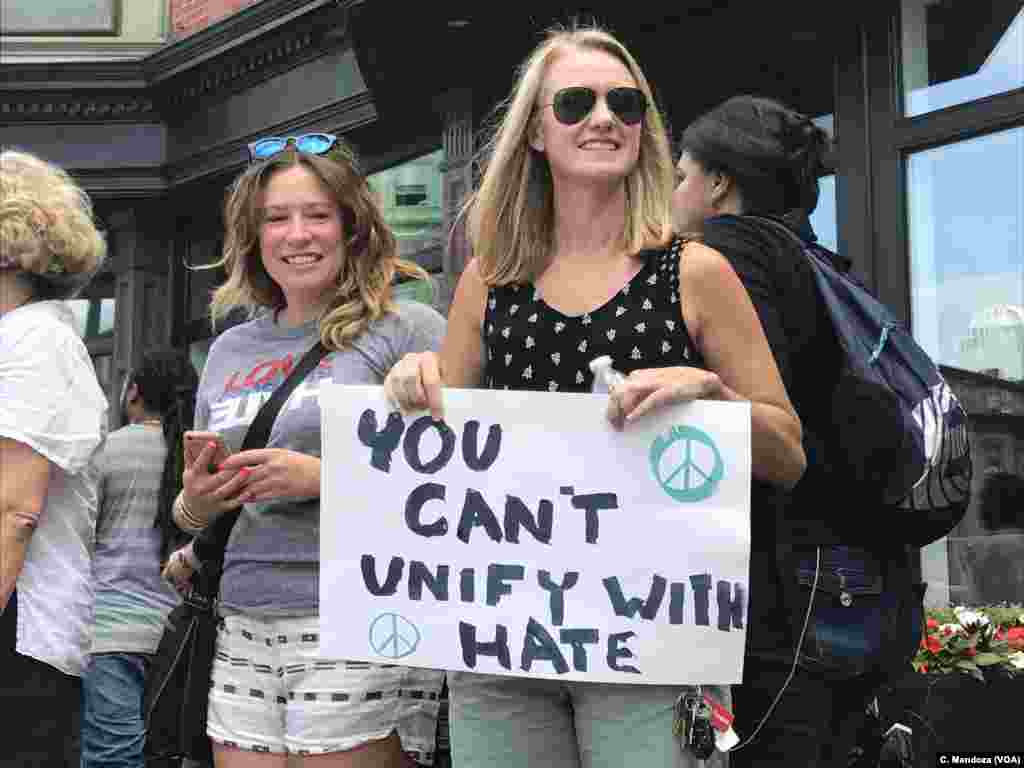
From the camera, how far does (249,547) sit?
2824 mm

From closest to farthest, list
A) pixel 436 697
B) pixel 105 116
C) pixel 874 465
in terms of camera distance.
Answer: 1. pixel 874 465
2. pixel 436 697
3. pixel 105 116

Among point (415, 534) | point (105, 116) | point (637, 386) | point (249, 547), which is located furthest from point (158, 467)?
point (105, 116)

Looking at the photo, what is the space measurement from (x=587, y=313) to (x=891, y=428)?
63 cm

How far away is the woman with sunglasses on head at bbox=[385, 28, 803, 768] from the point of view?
7.10 feet

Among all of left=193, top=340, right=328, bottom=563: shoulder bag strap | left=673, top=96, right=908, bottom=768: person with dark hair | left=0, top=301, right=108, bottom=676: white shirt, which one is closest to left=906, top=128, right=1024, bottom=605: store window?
left=673, top=96, right=908, bottom=768: person with dark hair

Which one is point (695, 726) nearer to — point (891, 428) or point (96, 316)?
point (891, 428)

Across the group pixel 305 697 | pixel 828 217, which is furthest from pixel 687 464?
pixel 828 217

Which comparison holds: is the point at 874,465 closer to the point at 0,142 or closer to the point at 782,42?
the point at 782,42

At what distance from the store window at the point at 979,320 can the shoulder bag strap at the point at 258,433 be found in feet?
13.5

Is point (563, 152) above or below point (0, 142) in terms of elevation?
below

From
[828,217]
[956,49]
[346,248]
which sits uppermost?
[956,49]

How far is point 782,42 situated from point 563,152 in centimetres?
489

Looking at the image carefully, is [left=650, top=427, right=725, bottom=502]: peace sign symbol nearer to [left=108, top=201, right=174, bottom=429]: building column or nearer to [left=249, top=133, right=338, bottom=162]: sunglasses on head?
[left=249, top=133, right=338, bottom=162]: sunglasses on head

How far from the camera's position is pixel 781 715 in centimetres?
238
